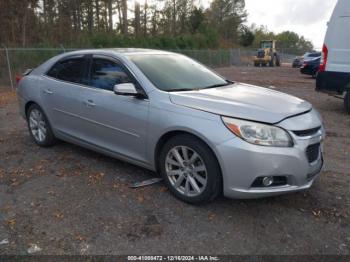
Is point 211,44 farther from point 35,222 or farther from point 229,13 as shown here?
point 35,222

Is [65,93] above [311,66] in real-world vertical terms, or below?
above

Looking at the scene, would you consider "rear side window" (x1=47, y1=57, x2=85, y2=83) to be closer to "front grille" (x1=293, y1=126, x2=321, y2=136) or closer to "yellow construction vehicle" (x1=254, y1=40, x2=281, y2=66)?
"front grille" (x1=293, y1=126, x2=321, y2=136)

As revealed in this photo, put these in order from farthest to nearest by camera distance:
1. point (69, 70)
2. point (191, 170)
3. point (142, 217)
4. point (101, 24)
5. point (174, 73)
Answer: point (101, 24), point (69, 70), point (174, 73), point (191, 170), point (142, 217)

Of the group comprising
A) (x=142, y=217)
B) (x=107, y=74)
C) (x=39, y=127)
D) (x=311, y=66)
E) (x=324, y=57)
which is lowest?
(x=142, y=217)

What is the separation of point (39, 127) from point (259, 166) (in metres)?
3.74

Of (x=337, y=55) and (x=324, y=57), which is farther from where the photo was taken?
(x=324, y=57)

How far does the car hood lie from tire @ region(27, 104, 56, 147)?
2475 mm

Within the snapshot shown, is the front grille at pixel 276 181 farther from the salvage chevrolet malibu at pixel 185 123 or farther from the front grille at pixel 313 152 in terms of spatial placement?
the front grille at pixel 313 152

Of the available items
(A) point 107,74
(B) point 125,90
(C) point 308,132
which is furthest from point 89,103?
(C) point 308,132

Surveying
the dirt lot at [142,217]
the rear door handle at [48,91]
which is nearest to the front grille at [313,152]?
the dirt lot at [142,217]

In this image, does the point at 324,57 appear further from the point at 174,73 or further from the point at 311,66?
the point at 311,66

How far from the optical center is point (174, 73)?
14.2ft

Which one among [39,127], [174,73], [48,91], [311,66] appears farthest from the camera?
[311,66]

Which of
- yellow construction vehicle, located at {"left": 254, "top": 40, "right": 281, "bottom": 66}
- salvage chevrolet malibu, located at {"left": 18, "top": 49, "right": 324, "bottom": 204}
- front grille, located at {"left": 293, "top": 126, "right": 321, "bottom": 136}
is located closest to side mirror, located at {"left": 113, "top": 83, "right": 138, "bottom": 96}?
salvage chevrolet malibu, located at {"left": 18, "top": 49, "right": 324, "bottom": 204}
